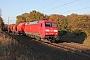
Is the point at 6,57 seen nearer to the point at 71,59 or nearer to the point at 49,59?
the point at 49,59

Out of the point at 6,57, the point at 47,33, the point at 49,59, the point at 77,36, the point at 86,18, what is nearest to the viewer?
the point at 6,57

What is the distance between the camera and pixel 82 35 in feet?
125

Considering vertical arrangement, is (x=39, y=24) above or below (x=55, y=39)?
above

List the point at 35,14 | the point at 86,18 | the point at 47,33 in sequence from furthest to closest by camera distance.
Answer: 1. the point at 35,14
2. the point at 86,18
3. the point at 47,33

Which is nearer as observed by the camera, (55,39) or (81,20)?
(55,39)

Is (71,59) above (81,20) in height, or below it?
below

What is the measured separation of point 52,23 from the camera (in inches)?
1148

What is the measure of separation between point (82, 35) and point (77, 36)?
257 centimetres

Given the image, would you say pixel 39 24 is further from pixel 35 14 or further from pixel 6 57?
pixel 35 14

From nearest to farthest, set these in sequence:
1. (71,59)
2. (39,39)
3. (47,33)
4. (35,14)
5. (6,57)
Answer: (6,57), (71,59), (47,33), (39,39), (35,14)

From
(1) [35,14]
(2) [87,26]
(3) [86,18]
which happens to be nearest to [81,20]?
(3) [86,18]

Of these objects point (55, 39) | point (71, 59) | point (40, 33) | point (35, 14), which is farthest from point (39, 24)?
point (35, 14)

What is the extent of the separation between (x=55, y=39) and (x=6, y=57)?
18.0 metres

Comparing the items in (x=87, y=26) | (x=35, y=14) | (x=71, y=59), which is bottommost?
(x=71, y=59)
